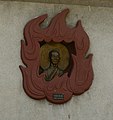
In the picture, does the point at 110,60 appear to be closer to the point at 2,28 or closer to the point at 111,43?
the point at 111,43

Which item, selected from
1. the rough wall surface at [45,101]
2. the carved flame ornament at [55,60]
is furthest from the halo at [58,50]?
the rough wall surface at [45,101]

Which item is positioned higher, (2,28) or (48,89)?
(2,28)

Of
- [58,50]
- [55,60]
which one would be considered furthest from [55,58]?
[58,50]

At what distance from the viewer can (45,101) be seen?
23.4 ft

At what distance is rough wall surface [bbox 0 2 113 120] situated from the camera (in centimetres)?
707

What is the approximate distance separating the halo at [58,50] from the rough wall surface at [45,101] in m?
0.28

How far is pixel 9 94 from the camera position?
7.07 meters

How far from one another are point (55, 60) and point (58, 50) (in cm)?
16

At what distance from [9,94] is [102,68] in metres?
1.18

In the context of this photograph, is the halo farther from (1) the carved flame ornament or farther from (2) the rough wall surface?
(2) the rough wall surface

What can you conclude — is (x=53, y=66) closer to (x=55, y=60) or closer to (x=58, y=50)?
(x=55, y=60)

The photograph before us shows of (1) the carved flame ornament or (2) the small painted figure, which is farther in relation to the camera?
(2) the small painted figure

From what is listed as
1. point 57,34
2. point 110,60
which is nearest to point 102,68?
point 110,60

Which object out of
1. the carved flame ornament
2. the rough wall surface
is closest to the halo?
the carved flame ornament
